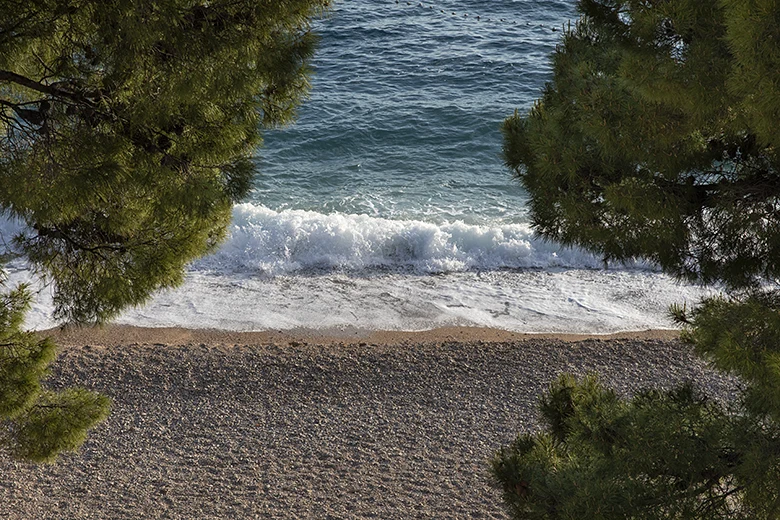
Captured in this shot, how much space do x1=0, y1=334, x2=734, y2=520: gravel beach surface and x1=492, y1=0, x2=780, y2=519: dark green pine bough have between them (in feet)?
8.56

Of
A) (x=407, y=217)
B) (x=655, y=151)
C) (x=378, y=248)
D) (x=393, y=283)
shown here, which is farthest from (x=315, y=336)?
(x=655, y=151)

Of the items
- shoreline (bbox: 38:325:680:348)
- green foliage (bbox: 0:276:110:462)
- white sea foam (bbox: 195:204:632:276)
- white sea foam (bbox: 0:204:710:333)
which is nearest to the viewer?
green foliage (bbox: 0:276:110:462)

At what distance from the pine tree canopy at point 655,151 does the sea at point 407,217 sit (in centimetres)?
135

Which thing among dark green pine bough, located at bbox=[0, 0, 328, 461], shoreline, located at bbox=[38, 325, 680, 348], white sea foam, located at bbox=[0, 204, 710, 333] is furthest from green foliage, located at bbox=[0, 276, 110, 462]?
white sea foam, located at bbox=[0, 204, 710, 333]

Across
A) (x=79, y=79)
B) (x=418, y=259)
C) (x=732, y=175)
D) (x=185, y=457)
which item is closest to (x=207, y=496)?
(x=185, y=457)

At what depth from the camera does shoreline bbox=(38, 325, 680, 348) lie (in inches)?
359

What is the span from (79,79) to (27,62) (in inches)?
13.5

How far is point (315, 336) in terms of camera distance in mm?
9711

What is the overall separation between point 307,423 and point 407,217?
7.09 meters

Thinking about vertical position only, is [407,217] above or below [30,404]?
below

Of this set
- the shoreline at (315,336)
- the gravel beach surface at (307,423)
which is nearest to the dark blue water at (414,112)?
the shoreline at (315,336)

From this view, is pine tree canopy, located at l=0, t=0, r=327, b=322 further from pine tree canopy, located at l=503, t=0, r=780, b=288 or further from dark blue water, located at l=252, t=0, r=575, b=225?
dark blue water, located at l=252, t=0, r=575, b=225

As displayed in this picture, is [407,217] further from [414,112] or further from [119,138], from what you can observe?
[119,138]

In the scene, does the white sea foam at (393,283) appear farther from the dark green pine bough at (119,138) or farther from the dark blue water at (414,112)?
the dark green pine bough at (119,138)
